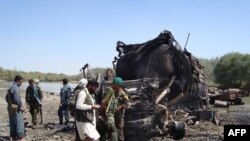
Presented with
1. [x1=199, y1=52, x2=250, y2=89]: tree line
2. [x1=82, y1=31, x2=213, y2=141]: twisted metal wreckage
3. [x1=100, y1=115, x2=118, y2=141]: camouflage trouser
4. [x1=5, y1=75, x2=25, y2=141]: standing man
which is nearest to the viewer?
[x1=100, y1=115, x2=118, y2=141]: camouflage trouser

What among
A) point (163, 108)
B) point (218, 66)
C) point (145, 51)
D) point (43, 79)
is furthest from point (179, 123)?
point (43, 79)

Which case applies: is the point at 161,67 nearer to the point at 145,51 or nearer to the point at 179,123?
the point at 145,51

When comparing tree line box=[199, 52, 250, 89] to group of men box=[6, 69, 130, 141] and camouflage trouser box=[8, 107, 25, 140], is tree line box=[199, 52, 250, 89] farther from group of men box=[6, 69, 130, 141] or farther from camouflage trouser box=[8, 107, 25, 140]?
camouflage trouser box=[8, 107, 25, 140]

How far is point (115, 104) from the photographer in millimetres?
8883

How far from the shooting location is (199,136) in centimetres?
1185

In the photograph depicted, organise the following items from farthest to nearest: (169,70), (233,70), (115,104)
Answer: (233,70) → (169,70) → (115,104)

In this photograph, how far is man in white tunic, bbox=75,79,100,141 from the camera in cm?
764

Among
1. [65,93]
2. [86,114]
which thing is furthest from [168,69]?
[86,114]

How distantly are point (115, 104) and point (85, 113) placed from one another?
1.32m

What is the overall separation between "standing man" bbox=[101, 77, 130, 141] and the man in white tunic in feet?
3.23

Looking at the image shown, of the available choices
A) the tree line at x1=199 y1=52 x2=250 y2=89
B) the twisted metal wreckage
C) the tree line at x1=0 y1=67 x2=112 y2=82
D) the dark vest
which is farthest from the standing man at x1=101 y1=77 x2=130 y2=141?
the tree line at x1=0 y1=67 x2=112 y2=82

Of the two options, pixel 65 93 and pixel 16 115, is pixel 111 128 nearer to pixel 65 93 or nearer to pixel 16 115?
pixel 16 115

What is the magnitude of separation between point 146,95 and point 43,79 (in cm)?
9854

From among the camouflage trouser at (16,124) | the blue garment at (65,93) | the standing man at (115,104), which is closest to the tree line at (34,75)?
the blue garment at (65,93)
